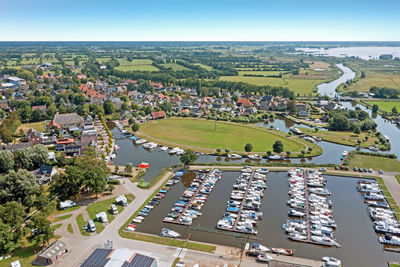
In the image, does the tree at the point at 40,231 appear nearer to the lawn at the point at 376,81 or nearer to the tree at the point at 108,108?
the tree at the point at 108,108

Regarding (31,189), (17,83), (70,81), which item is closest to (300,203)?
(31,189)

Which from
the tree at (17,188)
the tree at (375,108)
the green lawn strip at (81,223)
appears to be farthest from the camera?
the tree at (375,108)

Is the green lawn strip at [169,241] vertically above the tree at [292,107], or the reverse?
the tree at [292,107]

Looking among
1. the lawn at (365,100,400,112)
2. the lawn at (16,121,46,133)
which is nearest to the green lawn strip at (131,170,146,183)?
the lawn at (16,121,46,133)

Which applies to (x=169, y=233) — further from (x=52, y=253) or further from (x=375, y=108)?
(x=375, y=108)

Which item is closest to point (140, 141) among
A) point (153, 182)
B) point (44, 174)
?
point (153, 182)

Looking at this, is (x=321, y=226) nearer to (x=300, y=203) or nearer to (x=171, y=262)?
(x=300, y=203)

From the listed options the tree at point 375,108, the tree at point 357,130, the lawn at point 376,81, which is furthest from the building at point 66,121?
the lawn at point 376,81
